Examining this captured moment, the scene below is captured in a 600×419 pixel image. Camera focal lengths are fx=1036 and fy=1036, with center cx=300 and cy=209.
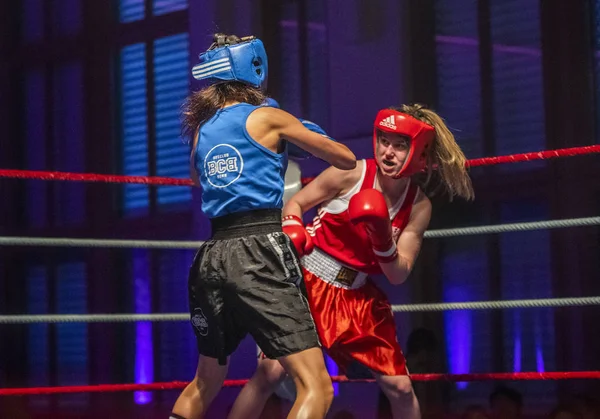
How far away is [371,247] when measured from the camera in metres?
2.75

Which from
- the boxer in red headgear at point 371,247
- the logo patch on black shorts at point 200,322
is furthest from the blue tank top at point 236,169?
the boxer in red headgear at point 371,247

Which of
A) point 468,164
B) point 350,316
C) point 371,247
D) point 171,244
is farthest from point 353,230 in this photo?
point 171,244

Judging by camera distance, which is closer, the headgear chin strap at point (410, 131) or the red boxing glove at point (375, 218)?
the red boxing glove at point (375, 218)

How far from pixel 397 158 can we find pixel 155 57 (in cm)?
439

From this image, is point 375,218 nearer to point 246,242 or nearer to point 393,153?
point 393,153

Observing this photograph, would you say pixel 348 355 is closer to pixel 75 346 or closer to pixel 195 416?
pixel 195 416

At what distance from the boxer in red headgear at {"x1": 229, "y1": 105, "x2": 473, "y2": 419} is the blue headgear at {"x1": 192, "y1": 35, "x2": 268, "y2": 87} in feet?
1.44

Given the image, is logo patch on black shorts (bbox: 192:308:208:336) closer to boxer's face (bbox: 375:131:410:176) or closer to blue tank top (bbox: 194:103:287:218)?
blue tank top (bbox: 194:103:287:218)

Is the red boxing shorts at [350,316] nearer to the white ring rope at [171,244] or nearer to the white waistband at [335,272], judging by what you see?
the white waistband at [335,272]

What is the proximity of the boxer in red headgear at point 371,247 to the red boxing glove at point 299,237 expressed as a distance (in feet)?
0.04

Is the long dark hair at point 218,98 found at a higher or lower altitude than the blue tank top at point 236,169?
higher

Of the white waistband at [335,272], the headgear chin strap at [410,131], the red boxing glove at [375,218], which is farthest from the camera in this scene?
the white waistband at [335,272]

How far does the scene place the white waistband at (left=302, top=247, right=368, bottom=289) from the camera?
9.05 feet

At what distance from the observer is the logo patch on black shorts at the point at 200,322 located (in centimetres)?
226
